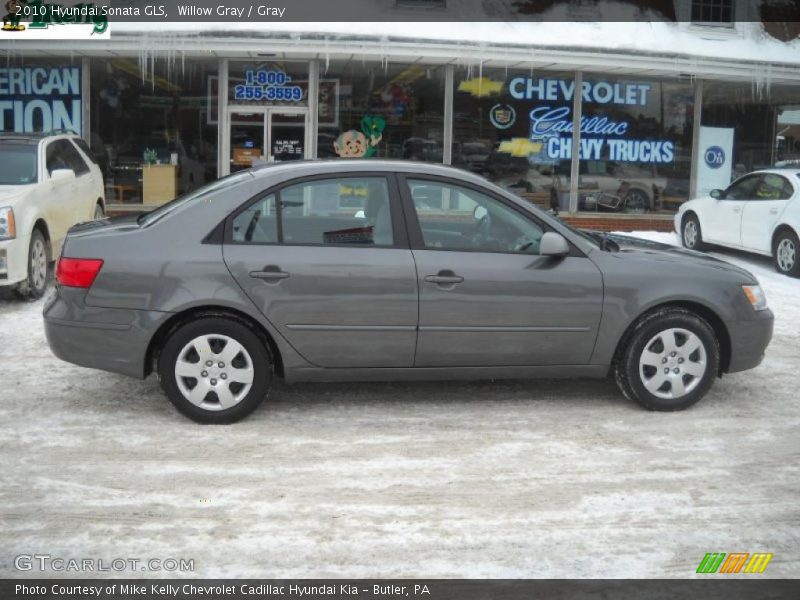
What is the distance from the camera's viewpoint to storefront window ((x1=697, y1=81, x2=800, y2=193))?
1748 centimetres

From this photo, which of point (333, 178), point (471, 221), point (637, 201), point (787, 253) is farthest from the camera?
point (637, 201)

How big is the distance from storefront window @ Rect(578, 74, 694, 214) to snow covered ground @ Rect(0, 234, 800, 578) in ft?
34.6

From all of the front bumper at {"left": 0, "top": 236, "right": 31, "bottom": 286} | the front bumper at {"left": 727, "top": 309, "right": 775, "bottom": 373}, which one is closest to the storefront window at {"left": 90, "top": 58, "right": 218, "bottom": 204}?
the front bumper at {"left": 0, "top": 236, "right": 31, "bottom": 286}

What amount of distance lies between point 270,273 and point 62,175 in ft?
19.1

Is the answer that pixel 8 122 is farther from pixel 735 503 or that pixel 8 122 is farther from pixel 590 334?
pixel 735 503

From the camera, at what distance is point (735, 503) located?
468 cm

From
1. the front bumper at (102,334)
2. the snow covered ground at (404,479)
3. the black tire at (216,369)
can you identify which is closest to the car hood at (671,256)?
the snow covered ground at (404,479)

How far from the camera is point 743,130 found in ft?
58.0

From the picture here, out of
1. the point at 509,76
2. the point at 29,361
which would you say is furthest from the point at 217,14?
the point at 29,361

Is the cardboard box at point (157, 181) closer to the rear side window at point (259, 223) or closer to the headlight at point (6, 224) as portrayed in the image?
the headlight at point (6, 224)

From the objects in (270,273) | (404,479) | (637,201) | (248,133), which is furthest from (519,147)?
(404,479)

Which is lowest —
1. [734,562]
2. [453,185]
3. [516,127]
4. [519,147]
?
[734,562]

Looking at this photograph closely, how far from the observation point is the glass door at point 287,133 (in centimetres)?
1616

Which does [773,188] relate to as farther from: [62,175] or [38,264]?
[38,264]
